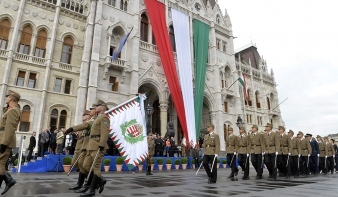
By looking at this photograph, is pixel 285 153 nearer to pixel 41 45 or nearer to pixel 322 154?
pixel 322 154

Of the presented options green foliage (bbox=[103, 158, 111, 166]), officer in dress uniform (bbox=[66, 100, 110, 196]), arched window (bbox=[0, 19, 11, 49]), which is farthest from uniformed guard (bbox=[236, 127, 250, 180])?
arched window (bbox=[0, 19, 11, 49])

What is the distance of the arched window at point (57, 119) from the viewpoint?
1866 centimetres

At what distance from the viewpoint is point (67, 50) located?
20938 mm

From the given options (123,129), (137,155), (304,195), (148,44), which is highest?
(148,44)

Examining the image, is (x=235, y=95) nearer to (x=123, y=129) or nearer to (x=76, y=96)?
(x=76, y=96)

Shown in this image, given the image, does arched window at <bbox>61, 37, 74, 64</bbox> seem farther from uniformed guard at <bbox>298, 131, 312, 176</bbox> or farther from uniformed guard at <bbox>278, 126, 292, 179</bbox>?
uniformed guard at <bbox>298, 131, 312, 176</bbox>

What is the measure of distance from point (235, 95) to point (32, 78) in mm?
23413

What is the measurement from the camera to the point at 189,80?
22375 mm

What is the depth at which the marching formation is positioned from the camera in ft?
30.6

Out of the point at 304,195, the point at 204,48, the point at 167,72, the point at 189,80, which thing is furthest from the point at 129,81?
the point at 304,195

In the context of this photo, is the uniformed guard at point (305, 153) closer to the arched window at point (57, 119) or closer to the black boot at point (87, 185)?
the black boot at point (87, 185)

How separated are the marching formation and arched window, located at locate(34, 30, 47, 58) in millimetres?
17698

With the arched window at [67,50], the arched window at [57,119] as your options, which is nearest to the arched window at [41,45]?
the arched window at [67,50]

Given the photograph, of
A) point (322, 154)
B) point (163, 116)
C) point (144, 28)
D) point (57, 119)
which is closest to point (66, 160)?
point (57, 119)
